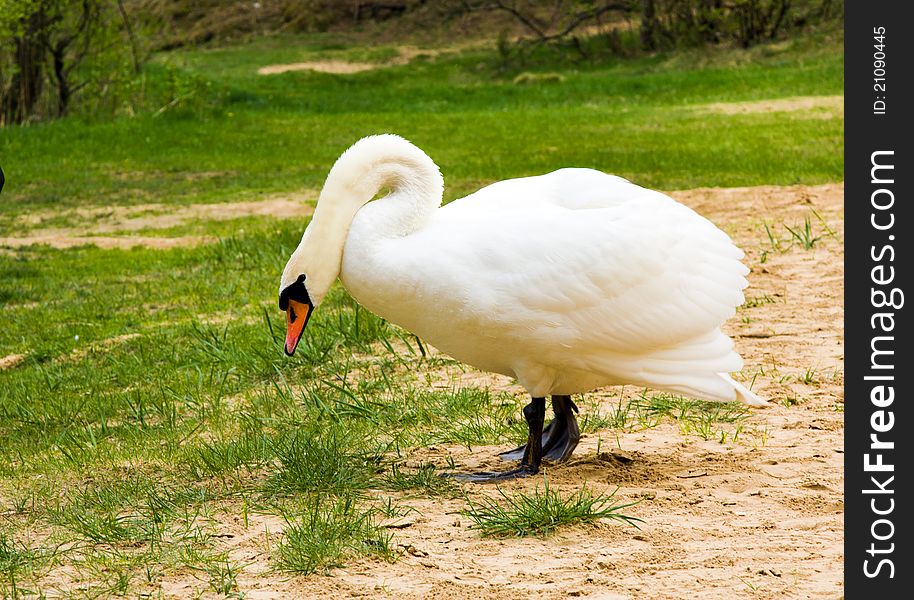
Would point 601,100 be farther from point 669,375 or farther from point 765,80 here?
point 669,375

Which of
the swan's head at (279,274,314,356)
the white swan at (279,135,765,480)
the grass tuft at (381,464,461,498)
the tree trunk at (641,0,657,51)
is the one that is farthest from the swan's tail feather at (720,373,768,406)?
the tree trunk at (641,0,657,51)

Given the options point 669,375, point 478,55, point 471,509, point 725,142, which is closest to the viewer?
point 471,509

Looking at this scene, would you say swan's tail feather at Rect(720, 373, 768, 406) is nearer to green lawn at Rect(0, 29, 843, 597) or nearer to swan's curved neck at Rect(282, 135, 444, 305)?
green lawn at Rect(0, 29, 843, 597)

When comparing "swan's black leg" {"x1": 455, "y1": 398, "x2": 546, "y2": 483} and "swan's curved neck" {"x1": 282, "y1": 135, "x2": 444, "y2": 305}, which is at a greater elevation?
"swan's curved neck" {"x1": 282, "y1": 135, "x2": 444, "y2": 305}

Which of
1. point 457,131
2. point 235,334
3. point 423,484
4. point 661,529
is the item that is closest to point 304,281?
point 423,484

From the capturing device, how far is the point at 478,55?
94.3 ft

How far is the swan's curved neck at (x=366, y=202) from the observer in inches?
180

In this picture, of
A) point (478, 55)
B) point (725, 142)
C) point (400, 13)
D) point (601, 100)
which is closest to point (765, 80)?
point (601, 100)

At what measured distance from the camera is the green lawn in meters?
4.43

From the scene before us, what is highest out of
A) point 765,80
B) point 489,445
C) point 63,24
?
point 63,24

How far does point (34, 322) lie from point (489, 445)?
4.63 meters

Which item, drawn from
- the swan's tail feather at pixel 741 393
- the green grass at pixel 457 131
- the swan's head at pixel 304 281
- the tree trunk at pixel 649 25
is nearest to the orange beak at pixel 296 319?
the swan's head at pixel 304 281

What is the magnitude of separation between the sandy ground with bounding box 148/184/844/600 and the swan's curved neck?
0.93 metres

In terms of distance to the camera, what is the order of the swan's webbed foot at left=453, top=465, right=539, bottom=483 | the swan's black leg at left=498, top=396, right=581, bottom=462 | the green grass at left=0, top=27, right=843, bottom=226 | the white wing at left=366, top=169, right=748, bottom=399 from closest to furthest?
the white wing at left=366, top=169, right=748, bottom=399, the swan's webbed foot at left=453, top=465, right=539, bottom=483, the swan's black leg at left=498, top=396, right=581, bottom=462, the green grass at left=0, top=27, right=843, bottom=226
